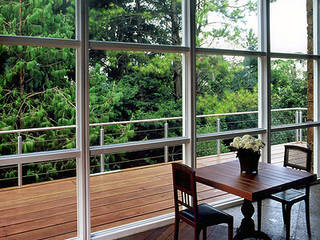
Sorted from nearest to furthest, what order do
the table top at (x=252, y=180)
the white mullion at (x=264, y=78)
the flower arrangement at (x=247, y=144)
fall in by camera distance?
the table top at (x=252, y=180), the flower arrangement at (x=247, y=144), the white mullion at (x=264, y=78)

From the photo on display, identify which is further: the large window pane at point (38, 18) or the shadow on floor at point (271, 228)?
the shadow on floor at point (271, 228)

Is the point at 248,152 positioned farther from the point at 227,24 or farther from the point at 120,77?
the point at 227,24

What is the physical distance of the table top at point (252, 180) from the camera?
7.13ft

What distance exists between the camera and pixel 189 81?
326 cm

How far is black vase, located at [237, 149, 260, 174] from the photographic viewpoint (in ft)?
8.29

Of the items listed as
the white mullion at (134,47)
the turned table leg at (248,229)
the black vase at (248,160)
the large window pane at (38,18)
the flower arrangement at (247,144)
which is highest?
the large window pane at (38,18)

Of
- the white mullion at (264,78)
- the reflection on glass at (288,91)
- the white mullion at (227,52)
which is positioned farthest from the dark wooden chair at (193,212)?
the reflection on glass at (288,91)

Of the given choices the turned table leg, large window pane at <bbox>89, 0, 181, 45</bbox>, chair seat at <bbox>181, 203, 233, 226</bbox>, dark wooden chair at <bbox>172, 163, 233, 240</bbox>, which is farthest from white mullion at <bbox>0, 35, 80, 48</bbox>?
the turned table leg

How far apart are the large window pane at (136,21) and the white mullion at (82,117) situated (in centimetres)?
14

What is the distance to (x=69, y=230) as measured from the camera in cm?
317

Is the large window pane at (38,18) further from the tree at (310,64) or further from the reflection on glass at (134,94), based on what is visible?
the tree at (310,64)

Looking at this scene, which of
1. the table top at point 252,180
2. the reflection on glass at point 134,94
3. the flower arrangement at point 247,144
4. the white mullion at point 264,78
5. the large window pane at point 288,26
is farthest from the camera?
the large window pane at point 288,26

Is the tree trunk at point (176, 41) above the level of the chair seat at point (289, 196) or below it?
above

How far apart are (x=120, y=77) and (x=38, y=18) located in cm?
92
